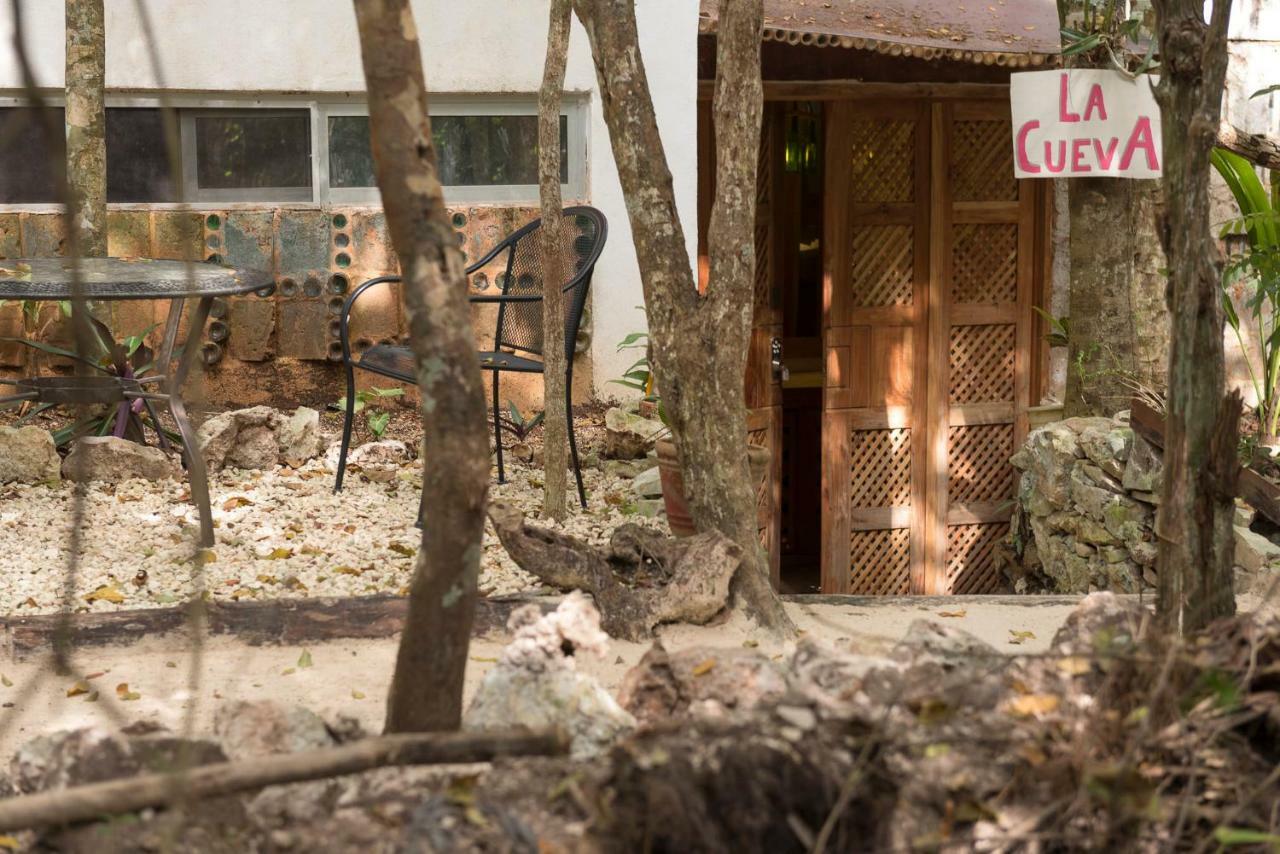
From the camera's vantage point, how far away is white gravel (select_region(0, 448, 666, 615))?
4.04m

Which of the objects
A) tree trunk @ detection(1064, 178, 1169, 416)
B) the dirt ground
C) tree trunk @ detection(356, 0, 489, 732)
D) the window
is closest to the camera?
tree trunk @ detection(356, 0, 489, 732)

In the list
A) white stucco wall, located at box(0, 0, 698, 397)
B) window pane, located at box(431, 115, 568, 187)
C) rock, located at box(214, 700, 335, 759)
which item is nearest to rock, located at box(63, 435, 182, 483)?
white stucco wall, located at box(0, 0, 698, 397)

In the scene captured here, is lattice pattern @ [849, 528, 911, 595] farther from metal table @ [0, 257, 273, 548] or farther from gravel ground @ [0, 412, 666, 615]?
metal table @ [0, 257, 273, 548]

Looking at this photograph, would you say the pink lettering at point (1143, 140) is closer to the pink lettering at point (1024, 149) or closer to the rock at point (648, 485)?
the pink lettering at point (1024, 149)

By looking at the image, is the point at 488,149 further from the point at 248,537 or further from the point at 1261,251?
the point at 1261,251

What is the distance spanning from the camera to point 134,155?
604 cm

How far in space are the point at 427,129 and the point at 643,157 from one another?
1.22m

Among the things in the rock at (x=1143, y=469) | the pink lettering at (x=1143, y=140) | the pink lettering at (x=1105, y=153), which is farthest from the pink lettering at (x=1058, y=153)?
the rock at (x=1143, y=469)

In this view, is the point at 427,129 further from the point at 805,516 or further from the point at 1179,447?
the point at 805,516

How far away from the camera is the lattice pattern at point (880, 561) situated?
22.6ft

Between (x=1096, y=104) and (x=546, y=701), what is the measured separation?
10.8ft

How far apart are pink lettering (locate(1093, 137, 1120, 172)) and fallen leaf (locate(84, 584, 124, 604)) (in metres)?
3.49

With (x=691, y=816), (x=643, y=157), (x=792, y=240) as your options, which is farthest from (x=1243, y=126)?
(x=691, y=816)

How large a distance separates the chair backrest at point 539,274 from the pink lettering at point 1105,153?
68.4 inches
